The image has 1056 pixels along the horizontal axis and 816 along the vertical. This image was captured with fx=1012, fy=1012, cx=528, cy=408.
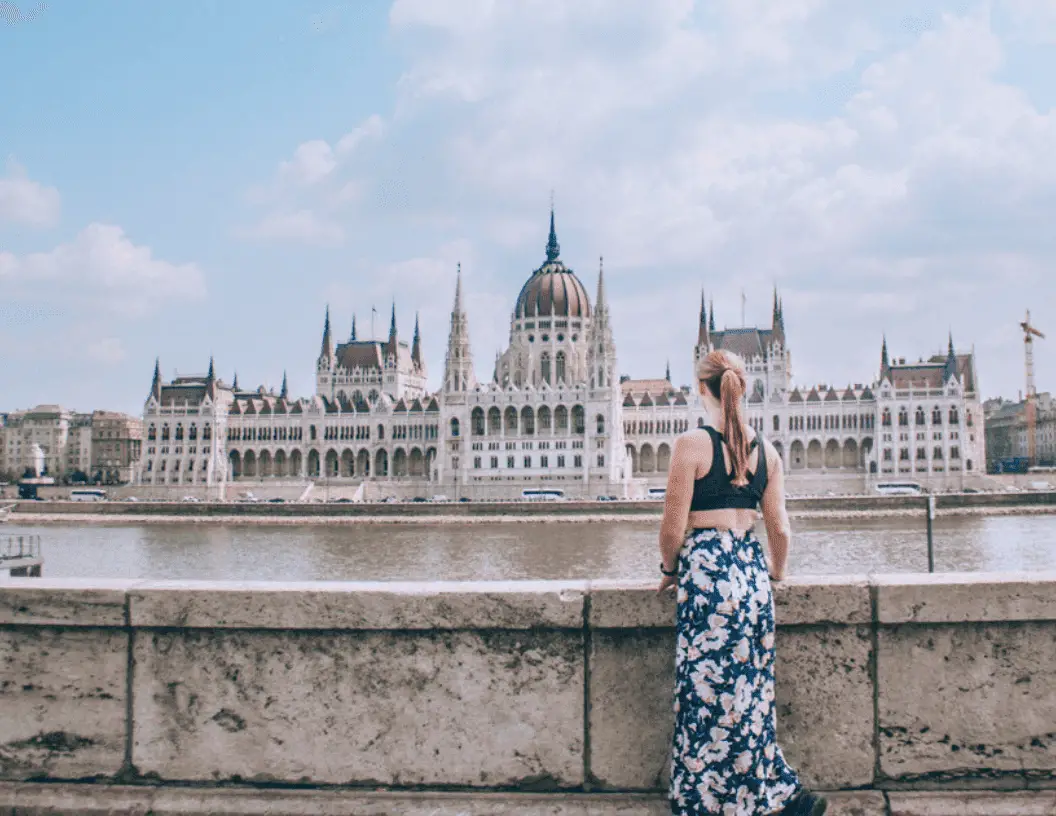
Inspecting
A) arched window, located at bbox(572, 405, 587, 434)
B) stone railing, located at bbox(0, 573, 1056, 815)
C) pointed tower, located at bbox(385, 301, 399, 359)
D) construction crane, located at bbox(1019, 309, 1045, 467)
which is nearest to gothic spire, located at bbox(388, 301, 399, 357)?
pointed tower, located at bbox(385, 301, 399, 359)

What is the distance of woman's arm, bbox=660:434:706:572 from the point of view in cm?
372

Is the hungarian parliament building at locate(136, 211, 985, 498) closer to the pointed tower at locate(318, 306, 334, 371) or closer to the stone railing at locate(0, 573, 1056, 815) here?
the pointed tower at locate(318, 306, 334, 371)

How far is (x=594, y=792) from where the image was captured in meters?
4.05

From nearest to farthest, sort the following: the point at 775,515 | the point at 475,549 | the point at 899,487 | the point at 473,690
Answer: the point at 775,515
the point at 473,690
the point at 475,549
the point at 899,487

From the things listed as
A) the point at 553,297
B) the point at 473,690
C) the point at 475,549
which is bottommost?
the point at 475,549

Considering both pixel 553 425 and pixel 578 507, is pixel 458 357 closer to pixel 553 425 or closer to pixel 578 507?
pixel 553 425

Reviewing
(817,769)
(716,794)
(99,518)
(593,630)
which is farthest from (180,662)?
(99,518)

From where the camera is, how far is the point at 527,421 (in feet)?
307

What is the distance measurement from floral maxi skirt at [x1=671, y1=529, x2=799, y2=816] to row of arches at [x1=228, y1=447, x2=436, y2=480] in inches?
3701

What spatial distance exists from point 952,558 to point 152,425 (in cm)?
8625

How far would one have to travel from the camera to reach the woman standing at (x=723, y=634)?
3.63 metres

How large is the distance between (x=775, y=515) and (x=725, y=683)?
69 centimetres

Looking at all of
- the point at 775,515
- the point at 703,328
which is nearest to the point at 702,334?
the point at 703,328

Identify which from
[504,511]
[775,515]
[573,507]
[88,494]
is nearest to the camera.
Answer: [775,515]
